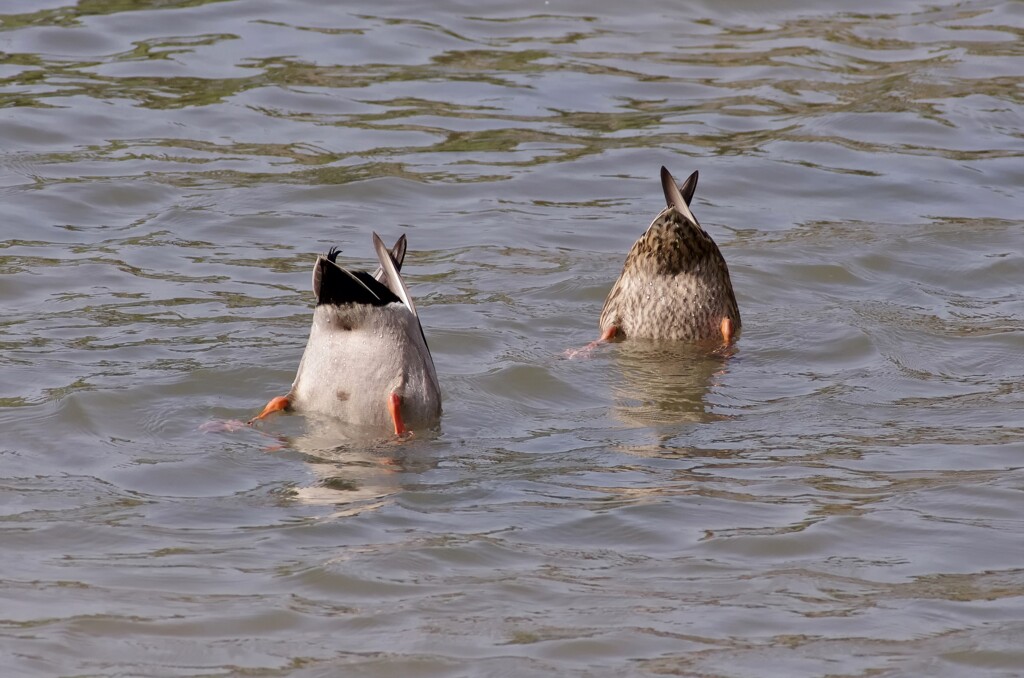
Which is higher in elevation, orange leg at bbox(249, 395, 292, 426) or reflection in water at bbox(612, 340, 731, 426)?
orange leg at bbox(249, 395, 292, 426)

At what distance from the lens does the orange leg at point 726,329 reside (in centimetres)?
875

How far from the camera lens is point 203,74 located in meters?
12.5

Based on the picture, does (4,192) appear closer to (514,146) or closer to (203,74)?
(203,74)

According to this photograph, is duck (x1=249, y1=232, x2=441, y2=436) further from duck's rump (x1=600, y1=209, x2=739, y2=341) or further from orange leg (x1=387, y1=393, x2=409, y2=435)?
duck's rump (x1=600, y1=209, x2=739, y2=341)

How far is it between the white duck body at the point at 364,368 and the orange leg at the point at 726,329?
2297 millimetres

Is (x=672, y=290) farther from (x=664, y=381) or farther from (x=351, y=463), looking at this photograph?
(x=351, y=463)

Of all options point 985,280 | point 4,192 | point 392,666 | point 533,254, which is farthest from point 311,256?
point 392,666

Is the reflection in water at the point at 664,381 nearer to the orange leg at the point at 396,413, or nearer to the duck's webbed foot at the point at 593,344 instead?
the duck's webbed foot at the point at 593,344

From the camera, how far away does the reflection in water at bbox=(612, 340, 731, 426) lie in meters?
7.39

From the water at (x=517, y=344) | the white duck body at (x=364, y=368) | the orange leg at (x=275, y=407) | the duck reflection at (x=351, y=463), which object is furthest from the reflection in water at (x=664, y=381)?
the orange leg at (x=275, y=407)

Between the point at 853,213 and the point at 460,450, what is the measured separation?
4.83m

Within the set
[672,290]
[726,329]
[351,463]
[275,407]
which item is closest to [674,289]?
[672,290]

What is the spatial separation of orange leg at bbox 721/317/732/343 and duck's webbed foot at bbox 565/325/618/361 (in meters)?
0.57

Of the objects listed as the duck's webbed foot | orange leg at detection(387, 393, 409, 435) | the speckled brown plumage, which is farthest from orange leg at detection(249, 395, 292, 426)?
the speckled brown plumage
